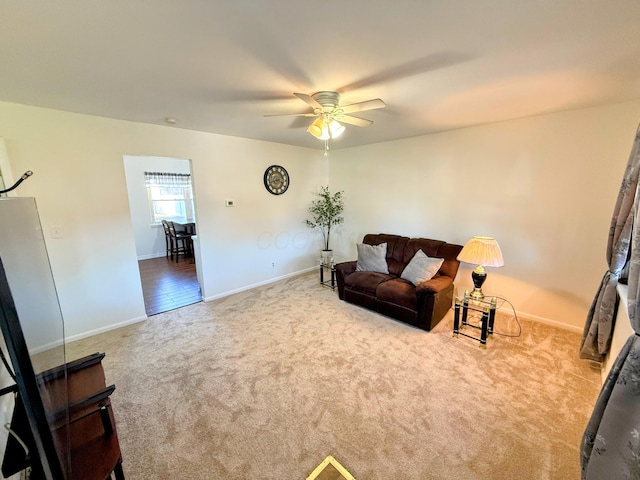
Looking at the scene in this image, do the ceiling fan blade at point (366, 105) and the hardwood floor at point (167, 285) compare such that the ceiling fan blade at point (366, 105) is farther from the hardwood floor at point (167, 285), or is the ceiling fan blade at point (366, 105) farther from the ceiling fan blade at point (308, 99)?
the hardwood floor at point (167, 285)

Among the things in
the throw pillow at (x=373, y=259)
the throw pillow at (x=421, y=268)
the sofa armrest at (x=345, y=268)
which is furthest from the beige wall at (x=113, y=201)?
the throw pillow at (x=421, y=268)

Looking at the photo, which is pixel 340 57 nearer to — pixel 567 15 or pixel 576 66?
pixel 567 15

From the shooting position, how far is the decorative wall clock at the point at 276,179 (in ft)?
14.4

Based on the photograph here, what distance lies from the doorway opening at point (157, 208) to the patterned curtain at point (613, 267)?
5.80 metres

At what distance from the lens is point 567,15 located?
50.2 inches

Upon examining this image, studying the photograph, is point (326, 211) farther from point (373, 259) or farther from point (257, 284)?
point (257, 284)

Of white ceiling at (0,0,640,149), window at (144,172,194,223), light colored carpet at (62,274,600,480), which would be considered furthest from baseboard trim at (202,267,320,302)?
window at (144,172,194,223)

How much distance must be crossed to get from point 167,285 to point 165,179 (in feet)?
11.3

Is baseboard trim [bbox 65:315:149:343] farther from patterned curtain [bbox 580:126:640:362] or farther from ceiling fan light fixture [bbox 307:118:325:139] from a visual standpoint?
patterned curtain [bbox 580:126:640:362]

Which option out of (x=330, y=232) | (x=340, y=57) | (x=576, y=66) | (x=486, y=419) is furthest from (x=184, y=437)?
(x=330, y=232)

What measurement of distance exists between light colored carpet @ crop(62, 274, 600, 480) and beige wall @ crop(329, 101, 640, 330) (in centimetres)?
54

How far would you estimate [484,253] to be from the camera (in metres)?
2.65

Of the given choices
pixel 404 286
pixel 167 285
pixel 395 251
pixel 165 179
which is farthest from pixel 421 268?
pixel 165 179

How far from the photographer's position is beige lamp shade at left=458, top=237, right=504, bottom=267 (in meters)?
2.62
